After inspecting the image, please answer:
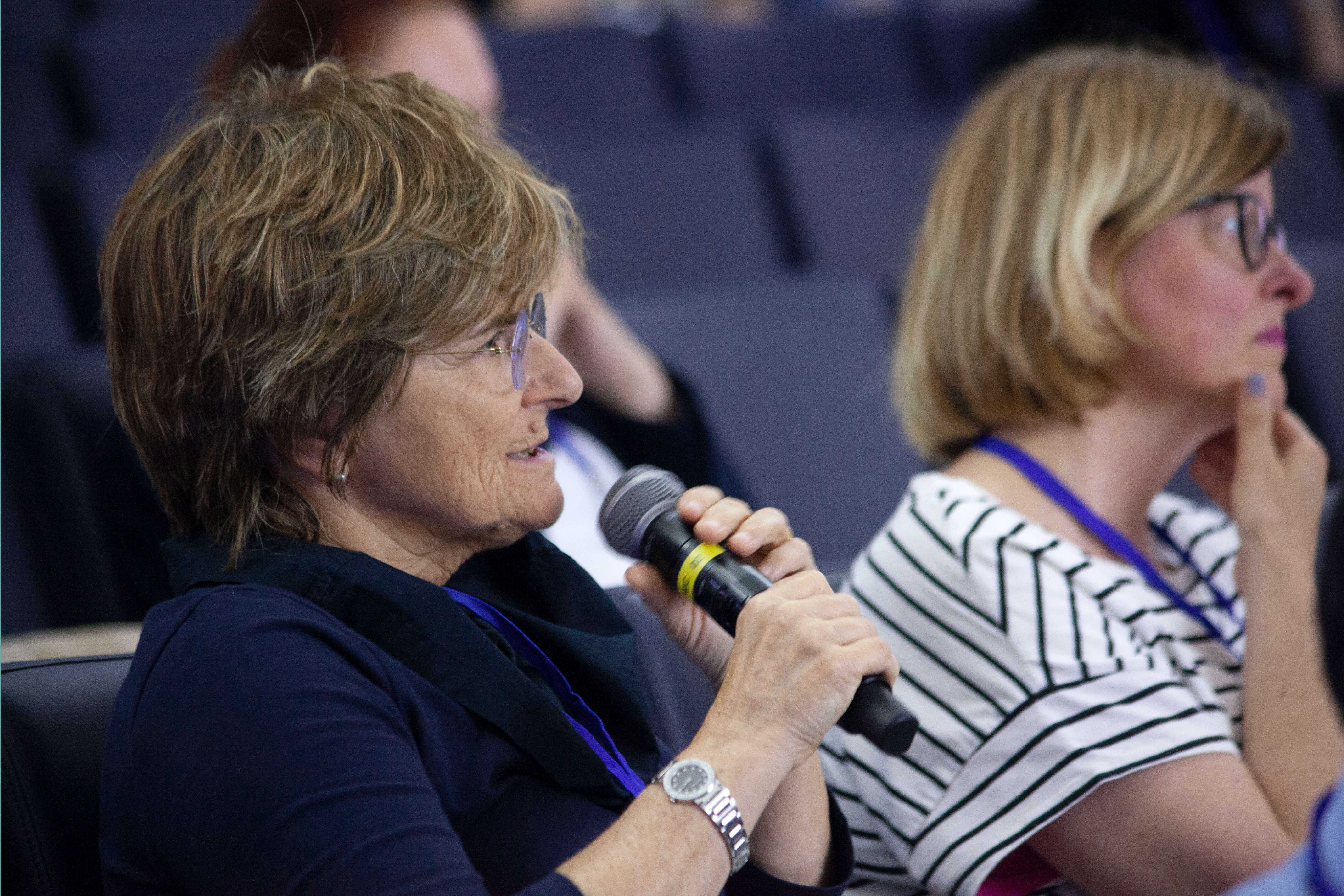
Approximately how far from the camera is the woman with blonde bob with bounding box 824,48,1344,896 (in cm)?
104

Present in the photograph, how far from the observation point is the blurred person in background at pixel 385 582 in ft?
2.41

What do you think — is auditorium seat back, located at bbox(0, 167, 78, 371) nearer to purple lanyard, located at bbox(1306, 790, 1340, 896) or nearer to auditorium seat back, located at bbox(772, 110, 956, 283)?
auditorium seat back, located at bbox(772, 110, 956, 283)

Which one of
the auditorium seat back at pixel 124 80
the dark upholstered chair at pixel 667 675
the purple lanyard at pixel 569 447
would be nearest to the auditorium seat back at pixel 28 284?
the auditorium seat back at pixel 124 80

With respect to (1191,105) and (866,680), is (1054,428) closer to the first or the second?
(1191,105)

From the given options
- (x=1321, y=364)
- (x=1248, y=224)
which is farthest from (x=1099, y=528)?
(x=1321, y=364)

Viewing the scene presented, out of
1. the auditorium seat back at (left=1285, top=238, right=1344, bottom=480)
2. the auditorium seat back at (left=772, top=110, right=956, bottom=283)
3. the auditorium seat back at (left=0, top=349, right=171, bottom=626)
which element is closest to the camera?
the auditorium seat back at (left=0, top=349, right=171, bottom=626)

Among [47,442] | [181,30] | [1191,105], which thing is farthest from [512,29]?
[1191,105]

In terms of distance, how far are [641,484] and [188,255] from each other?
0.38 m

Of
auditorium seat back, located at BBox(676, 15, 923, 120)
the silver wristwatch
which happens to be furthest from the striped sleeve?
auditorium seat back, located at BBox(676, 15, 923, 120)

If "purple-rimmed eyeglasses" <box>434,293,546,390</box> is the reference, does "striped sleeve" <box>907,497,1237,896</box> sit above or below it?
below

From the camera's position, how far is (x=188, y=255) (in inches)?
33.7

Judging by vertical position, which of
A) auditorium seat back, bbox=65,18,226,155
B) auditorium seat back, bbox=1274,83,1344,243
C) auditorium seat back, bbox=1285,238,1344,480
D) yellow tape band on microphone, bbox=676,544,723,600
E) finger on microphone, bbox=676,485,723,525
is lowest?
auditorium seat back, bbox=1285,238,1344,480

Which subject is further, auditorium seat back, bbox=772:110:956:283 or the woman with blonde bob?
auditorium seat back, bbox=772:110:956:283

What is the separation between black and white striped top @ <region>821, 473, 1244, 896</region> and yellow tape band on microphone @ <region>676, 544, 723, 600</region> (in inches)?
13.4
